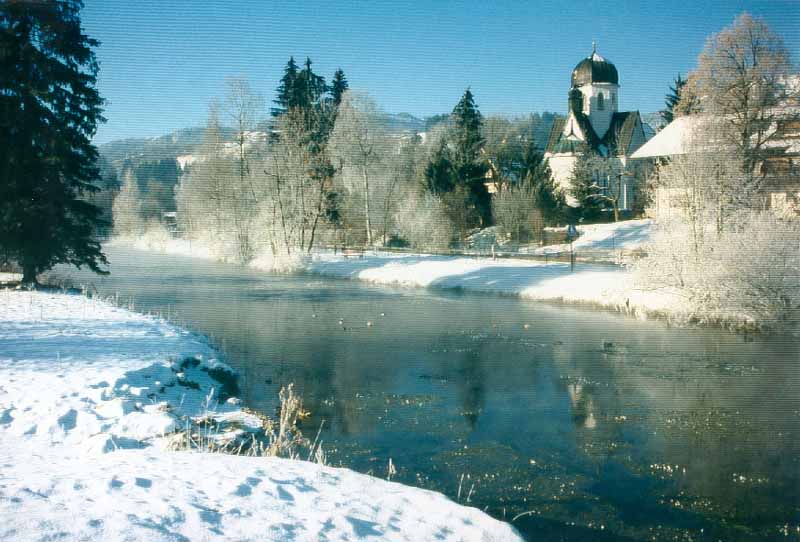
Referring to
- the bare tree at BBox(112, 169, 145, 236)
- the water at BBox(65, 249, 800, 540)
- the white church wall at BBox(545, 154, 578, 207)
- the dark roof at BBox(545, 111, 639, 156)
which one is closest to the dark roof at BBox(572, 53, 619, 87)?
the dark roof at BBox(545, 111, 639, 156)

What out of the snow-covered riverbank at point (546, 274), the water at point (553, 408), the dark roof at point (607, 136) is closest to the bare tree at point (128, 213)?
the snow-covered riverbank at point (546, 274)

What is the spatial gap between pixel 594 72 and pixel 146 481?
52.0m

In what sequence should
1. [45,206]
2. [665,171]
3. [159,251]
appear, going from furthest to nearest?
[159,251], [665,171], [45,206]

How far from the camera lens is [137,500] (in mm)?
4449

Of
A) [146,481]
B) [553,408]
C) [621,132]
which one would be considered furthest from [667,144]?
[146,481]

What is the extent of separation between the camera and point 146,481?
Answer: 4.85m

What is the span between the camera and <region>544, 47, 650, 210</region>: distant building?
148 feet

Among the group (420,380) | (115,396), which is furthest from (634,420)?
(115,396)

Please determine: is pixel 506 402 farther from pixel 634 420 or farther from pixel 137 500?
pixel 137 500

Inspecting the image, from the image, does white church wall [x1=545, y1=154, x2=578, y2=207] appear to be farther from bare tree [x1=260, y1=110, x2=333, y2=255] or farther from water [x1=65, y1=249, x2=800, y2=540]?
water [x1=65, y1=249, x2=800, y2=540]

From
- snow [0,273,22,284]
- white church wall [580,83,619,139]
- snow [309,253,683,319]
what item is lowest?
snow [309,253,683,319]

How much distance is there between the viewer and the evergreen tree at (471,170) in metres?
36.1

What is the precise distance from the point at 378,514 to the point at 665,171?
15825mm

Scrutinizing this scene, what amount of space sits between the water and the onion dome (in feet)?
124
